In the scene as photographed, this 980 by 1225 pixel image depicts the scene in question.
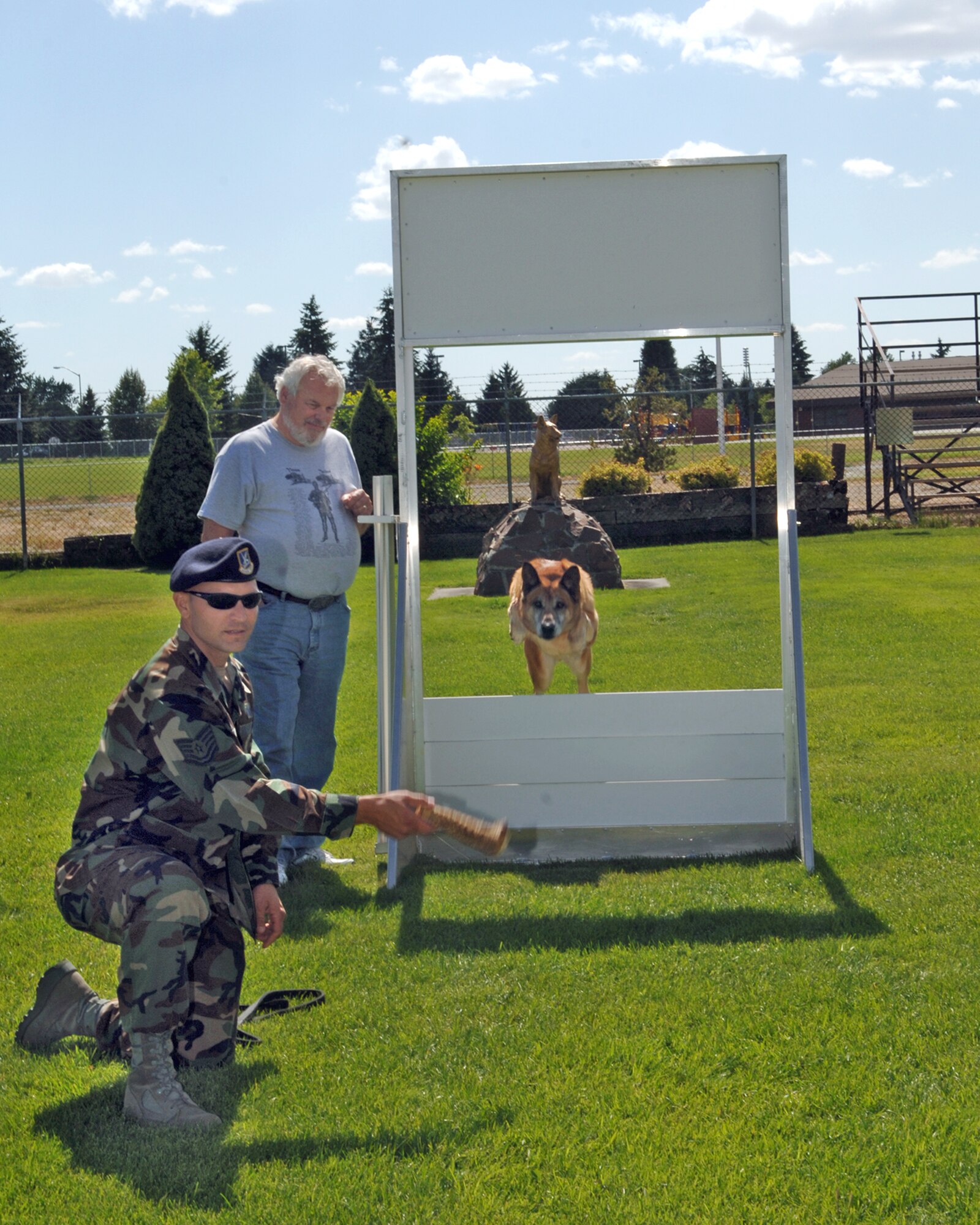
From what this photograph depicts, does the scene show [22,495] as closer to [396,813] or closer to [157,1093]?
[157,1093]

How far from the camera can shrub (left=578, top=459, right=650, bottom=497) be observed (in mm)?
13961

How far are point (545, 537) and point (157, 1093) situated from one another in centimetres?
679

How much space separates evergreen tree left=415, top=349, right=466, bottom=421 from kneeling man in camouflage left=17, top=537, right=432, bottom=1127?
10.4 meters

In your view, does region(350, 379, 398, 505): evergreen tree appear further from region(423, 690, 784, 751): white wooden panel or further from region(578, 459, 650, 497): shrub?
region(423, 690, 784, 751): white wooden panel

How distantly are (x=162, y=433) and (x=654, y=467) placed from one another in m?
7.19

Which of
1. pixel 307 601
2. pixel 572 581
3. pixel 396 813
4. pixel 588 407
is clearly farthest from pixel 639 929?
pixel 588 407

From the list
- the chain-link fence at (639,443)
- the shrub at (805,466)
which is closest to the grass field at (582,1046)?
the chain-link fence at (639,443)

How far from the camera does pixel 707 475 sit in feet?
51.3

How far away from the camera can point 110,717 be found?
Result: 3.26 meters

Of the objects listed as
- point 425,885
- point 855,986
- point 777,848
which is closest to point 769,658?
point 777,848

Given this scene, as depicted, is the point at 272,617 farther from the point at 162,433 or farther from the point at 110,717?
the point at 162,433

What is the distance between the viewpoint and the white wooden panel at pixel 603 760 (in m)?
5.50

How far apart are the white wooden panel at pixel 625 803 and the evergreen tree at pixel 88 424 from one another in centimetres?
1817

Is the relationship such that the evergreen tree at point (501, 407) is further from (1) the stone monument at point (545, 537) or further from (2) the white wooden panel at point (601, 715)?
(2) the white wooden panel at point (601, 715)
